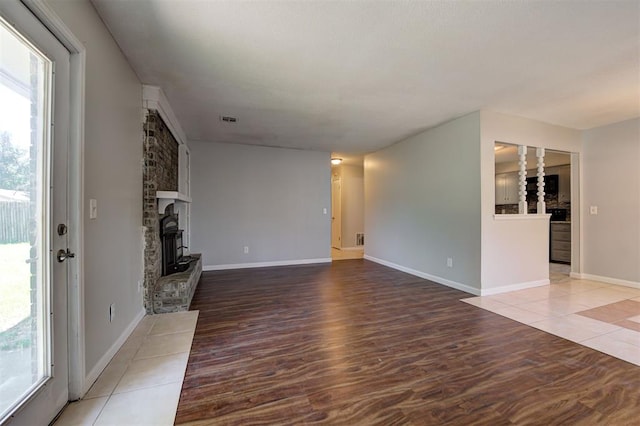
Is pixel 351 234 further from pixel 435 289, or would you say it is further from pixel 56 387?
pixel 56 387

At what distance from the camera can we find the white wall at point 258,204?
4.95 m

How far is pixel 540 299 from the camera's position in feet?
10.9

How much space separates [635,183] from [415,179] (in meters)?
2.95

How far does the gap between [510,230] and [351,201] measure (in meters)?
4.47

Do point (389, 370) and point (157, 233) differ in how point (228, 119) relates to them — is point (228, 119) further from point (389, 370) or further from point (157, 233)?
point (389, 370)

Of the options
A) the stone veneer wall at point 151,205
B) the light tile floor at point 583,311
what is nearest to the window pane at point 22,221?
the stone veneer wall at point 151,205

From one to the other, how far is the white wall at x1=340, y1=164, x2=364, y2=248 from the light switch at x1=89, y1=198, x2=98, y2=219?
6318 mm

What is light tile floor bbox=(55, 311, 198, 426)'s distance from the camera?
1.39m

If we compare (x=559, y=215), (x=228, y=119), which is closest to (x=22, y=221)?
(x=228, y=119)

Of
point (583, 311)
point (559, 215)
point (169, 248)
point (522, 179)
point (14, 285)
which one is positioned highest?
point (522, 179)

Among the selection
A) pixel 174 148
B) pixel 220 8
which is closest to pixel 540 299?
pixel 220 8

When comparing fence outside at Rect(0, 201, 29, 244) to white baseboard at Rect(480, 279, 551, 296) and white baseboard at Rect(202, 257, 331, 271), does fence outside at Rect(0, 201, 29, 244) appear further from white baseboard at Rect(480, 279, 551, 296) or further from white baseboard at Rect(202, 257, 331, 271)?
white baseboard at Rect(480, 279, 551, 296)

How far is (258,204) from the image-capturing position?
5.30 m

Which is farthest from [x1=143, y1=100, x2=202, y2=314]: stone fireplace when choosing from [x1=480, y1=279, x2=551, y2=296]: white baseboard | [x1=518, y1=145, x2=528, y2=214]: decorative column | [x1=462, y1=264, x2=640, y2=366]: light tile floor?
[x1=518, y1=145, x2=528, y2=214]: decorative column
